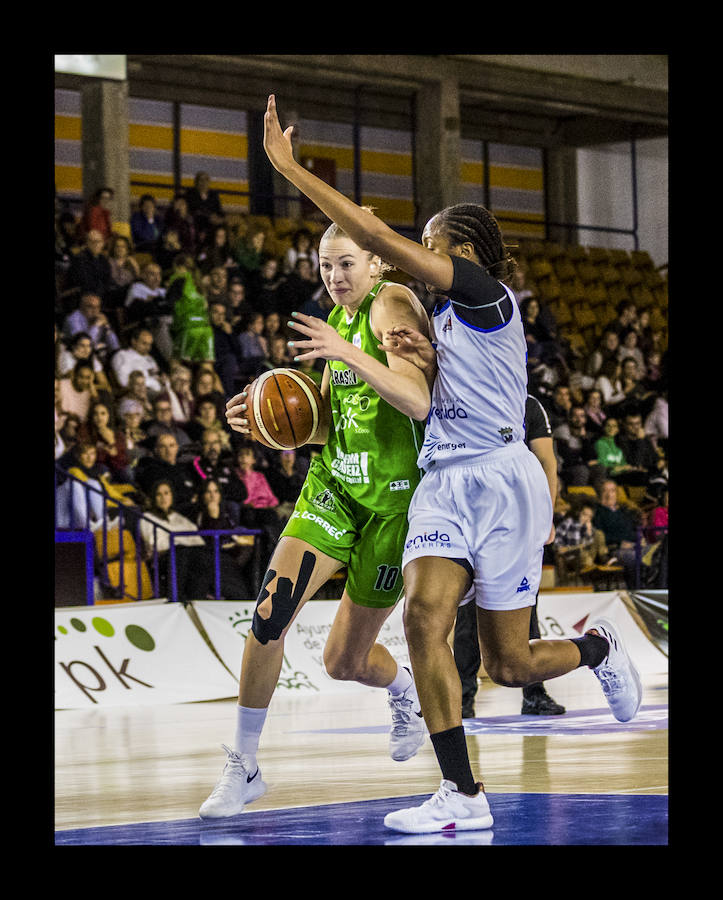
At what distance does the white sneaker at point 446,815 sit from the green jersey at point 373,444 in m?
1.05

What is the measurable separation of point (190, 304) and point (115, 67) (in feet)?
11.3

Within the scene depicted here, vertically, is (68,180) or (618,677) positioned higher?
(68,180)

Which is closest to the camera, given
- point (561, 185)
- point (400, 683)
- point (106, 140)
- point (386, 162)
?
point (400, 683)

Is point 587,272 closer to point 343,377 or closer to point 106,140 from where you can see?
point 106,140

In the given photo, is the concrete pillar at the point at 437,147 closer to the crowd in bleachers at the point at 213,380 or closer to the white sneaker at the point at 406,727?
the crowd in bleachers at the point at 213,380

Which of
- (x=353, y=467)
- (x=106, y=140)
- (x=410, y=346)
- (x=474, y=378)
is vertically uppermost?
(x=106, y=140)

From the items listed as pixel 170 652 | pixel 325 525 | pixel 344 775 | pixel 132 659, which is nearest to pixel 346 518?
pixel 325 525

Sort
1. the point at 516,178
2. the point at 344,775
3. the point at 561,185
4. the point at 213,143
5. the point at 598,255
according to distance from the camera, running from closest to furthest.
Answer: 1. the point at 344,775
2. the point at 213,143
3. the point at 598,255
4. the point at 516,178
5. the point at 561,185

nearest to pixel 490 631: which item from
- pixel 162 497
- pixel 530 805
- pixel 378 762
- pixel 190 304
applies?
pixel 530 805

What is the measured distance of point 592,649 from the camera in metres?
4.86

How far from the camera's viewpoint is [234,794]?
4.51 m

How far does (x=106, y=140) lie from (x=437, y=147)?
15.8 ft

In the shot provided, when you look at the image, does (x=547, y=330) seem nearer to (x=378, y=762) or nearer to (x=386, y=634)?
(x=386, y=634)
